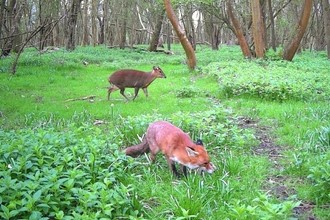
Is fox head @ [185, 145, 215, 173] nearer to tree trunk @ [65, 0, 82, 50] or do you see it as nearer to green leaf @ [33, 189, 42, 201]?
green leaf @ [33, 189, 42, 201]

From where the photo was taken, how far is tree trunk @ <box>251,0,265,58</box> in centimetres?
1844

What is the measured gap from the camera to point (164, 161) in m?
5.85

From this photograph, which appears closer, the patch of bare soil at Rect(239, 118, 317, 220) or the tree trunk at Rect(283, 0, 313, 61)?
the patch of bare soil at Rect(239, 118, 317, 220)

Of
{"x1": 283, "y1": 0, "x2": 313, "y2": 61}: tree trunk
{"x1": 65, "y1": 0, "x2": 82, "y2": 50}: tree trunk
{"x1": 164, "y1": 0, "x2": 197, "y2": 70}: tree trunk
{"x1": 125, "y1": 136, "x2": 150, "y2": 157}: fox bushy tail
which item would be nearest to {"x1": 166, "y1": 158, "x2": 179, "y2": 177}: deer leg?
{"x1": 125, "y1": 136, "x2": 150, "y2": 157}: fox bushy tail

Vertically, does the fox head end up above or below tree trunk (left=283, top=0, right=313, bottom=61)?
below

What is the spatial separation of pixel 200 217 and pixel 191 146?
1.14 metres

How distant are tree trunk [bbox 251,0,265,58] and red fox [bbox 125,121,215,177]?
1432cm

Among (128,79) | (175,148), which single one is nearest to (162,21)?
(128,79)

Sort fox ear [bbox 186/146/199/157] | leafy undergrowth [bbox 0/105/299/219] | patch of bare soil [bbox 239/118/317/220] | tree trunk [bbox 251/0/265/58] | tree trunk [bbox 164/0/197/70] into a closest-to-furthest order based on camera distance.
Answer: leafy undergrowth [bbox 0/105/299/219] < patch of bare soil [bbox 239/118/317/220] < fox ear [bbox 186/146/199/157] < tree trunk [bbox 164/0/197/70] < tree trunk [bbox 251/0/265/58]

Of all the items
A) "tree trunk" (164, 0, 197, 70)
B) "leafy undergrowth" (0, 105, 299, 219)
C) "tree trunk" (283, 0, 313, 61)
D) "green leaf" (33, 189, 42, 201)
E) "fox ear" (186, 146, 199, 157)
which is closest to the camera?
"green leaf" (33, 189, 42, 201)

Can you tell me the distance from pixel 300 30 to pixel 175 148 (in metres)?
14.4

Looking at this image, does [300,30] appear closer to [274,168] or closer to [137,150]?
[274,168]

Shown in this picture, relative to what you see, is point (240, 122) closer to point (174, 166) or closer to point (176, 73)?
point (174, 166)

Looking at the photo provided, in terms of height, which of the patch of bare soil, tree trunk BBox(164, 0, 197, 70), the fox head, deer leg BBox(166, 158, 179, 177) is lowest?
the patch of bare soil
